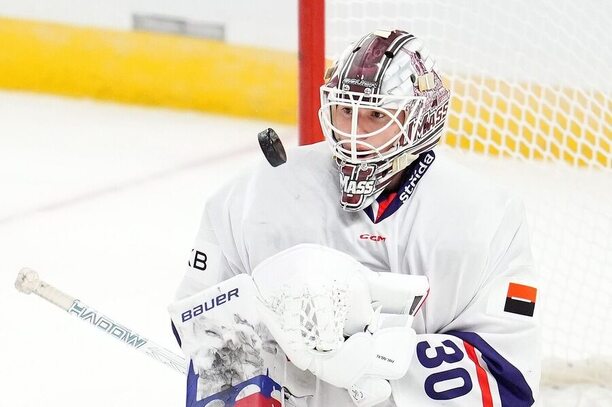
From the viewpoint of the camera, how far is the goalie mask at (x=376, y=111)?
170cm

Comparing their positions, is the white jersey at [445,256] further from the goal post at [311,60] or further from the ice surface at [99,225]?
the ice surface at [99,225]

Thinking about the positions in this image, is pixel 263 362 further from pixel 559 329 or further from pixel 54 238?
pixel 54 238

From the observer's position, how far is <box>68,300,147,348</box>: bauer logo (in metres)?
2.02

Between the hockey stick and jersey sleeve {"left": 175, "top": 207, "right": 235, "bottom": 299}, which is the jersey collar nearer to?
jersey sleeve {"left": 175, "top": 207, "right": 235, "bottom": 299}

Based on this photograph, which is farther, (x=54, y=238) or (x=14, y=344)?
(x=54, y=238)

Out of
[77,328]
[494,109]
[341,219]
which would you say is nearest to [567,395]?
[494,109]

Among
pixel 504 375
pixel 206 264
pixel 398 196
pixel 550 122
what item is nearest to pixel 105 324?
pixel 206 264

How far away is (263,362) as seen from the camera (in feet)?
5.76

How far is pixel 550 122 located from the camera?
2.82 metres

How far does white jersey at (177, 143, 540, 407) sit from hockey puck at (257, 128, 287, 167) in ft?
0.17

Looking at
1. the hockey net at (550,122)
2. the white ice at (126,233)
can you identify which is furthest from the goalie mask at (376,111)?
the white ice at (126,233)

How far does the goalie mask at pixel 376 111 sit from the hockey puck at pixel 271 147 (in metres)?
0.08

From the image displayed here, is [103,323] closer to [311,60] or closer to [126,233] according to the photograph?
[311,60]

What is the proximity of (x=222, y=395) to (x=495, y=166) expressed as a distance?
150cm
